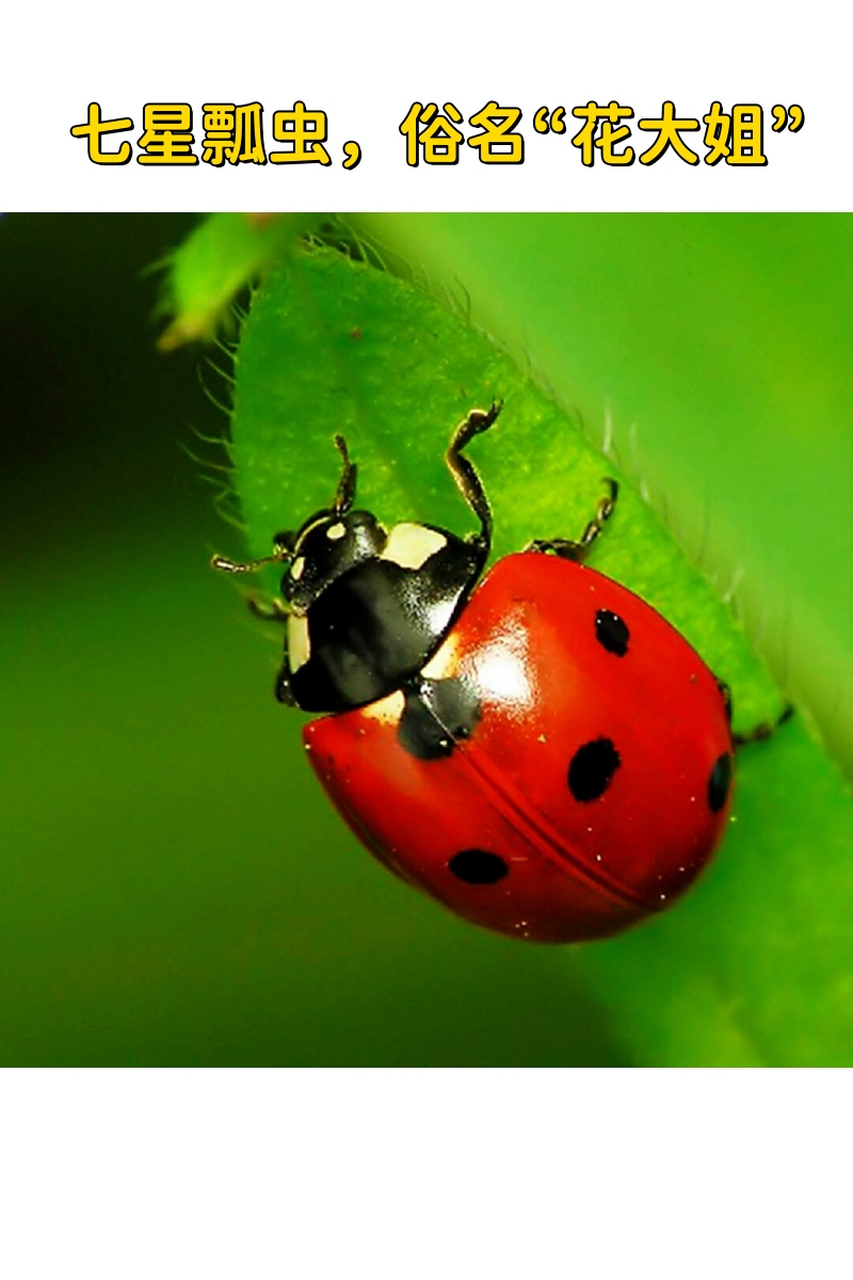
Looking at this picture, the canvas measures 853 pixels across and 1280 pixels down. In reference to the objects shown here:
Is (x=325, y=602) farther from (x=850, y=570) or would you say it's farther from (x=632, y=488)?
(x=850, y=570)

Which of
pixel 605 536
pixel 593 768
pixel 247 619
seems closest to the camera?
pixel 605 536

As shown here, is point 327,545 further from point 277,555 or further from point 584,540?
point 584,540

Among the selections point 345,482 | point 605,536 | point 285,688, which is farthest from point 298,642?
point 605,536

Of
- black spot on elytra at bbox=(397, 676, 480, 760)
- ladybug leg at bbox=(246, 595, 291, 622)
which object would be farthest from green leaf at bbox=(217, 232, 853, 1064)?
ladybug leg at bbox=(246, 595, 291, 622)

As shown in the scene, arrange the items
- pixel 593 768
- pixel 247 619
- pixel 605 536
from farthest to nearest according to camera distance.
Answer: pixel 247 619 → pixel 593 768 → pixel 605 536

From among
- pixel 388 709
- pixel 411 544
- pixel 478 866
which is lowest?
pixel 478 866

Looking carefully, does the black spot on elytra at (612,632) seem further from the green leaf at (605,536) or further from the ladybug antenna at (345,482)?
the ladybug antenna at (345,482)

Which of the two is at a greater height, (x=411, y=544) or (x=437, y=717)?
(x=411, y=544)

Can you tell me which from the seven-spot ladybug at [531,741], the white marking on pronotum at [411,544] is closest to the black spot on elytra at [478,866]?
the seven-spot ladybug at [531,741]
